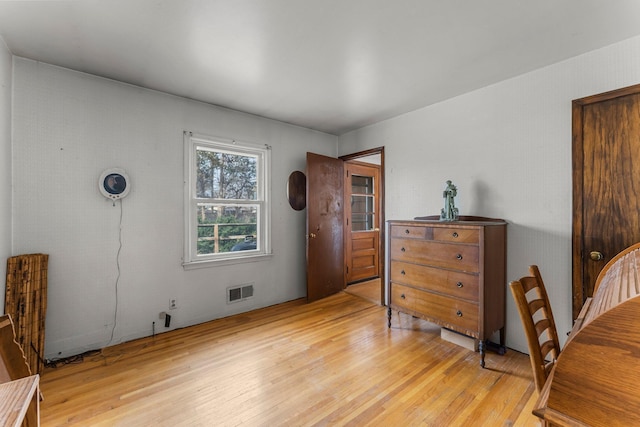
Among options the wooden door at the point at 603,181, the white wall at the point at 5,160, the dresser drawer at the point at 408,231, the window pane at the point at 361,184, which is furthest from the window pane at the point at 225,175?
the wooden door at the point at 603,181

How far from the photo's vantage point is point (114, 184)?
2.52m

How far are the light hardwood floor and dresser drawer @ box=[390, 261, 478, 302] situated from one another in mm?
528

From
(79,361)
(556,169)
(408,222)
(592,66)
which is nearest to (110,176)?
(79,361)

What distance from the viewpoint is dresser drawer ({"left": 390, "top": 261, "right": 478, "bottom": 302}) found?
2264mm

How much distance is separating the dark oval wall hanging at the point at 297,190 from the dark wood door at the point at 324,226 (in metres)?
0.22

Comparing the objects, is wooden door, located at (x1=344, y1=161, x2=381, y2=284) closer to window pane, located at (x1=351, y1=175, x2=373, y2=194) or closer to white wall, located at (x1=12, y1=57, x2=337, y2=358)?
window pane, located at (x1=351, y1=175, x2=373, y2=194)

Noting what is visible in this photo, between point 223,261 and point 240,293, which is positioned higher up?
point 223,261

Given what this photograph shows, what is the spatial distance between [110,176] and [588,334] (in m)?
3.22

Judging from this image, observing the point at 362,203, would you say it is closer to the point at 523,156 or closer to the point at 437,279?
the point at 437,279

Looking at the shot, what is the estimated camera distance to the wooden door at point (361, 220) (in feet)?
15.2

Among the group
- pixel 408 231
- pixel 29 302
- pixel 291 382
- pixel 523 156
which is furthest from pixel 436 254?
pixel 29 302

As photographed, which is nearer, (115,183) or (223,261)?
(115,183)

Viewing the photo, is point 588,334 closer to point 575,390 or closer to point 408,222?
point 575,390

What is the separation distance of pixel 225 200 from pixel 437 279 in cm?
245
